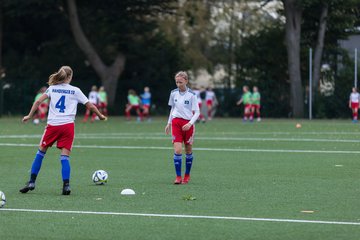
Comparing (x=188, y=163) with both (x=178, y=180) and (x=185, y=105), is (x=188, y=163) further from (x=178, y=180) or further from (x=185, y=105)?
(x=185, y=105)

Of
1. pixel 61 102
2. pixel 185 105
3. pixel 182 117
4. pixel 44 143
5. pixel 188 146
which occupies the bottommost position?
pixel 188 146

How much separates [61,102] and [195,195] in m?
2.49

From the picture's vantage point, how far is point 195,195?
1456 centimetres

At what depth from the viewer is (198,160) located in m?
22.3

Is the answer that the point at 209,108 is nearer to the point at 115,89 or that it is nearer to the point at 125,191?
the point at 115,89

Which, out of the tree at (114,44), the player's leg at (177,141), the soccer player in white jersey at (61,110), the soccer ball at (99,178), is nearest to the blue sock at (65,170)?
the soccer player in white jersey at (61,110)

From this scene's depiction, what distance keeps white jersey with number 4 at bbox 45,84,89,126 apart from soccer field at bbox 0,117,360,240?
114 cm

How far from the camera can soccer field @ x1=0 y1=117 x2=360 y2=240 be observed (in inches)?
429

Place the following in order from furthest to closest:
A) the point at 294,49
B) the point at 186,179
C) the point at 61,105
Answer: the point at 294,49 < the point at 186,179 < the point at 61,105

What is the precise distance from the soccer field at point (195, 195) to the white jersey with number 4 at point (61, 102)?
3.75ft

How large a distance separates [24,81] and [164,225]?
168ft

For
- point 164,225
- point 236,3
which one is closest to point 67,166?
point 164,225

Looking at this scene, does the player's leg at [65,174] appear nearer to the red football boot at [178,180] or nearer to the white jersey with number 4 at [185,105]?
the red football boot at [178,180]

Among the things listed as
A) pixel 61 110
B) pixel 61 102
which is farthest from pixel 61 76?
pixel 61 110
